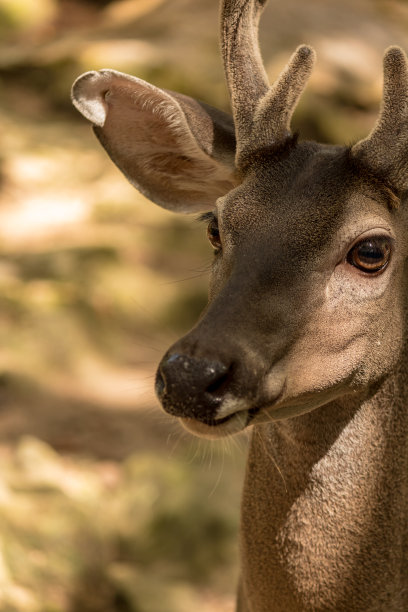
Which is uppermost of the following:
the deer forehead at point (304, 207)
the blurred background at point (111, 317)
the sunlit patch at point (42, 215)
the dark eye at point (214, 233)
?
the deer forehead at point (304, 207)

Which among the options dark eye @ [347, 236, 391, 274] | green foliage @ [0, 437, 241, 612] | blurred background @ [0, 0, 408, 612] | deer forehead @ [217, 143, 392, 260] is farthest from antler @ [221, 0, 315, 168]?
green foliage @ [0, 437, 241, 612]

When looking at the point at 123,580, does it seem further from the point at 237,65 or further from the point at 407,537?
the point at 237,65

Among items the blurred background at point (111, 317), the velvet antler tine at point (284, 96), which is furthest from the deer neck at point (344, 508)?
the velvet antler tine at point (284, 96)

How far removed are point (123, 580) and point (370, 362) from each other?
9.57 ft

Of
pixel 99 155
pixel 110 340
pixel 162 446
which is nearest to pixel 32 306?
pixel 110 340

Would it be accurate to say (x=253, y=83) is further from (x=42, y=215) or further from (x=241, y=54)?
(x=42, y=215)

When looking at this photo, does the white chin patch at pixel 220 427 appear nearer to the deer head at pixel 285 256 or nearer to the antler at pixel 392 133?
the deer head at pixel 285 256

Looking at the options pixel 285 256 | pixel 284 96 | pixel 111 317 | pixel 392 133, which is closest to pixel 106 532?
pixel 111 317

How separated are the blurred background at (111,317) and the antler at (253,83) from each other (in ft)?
2.80

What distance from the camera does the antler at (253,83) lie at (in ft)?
10.7

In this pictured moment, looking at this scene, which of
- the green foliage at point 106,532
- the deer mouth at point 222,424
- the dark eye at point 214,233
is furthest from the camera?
the green foliage at point 106,532

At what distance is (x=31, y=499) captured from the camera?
549cm

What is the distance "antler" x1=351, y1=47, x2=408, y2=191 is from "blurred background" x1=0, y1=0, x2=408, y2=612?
1149 mm

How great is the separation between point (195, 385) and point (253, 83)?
55.6 inches
